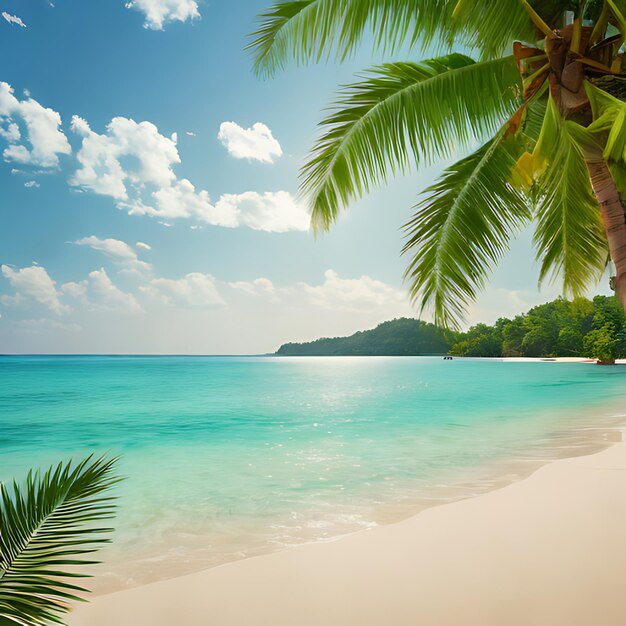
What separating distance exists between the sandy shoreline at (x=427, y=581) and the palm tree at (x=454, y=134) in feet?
5.45

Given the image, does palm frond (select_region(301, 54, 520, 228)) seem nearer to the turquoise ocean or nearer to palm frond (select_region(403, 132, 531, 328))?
palm frond (select_region(403, 132, 531, 328))

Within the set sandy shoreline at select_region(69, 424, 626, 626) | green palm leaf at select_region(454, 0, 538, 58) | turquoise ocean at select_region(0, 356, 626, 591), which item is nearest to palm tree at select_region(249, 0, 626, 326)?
green palm leaf at select_region(454, 0, 538, 58)

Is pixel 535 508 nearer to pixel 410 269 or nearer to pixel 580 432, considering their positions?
pixel 410 269

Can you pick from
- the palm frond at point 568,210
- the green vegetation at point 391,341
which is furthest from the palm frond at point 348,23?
the green vegetation at point 391,341

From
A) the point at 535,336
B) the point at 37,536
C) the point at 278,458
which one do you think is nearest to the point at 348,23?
the point at 37,536

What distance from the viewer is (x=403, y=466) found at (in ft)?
23.7

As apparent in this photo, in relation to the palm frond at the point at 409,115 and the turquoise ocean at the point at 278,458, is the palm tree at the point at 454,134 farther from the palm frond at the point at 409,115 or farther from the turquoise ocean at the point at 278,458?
the turquoise ocean at the point at 278,458

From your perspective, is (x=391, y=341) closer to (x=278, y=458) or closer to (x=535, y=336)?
(x=535, y=336)

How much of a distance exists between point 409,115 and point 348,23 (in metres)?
0.80

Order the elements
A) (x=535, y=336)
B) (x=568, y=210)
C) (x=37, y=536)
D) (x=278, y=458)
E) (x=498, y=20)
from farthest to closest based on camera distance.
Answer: (x=535, y=336) < (x=278, y=458) < (x=568, y=210) < (x=498, y=20) < (x=37, y=536)

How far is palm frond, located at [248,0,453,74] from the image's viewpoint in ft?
11.9

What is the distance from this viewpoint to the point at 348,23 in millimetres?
3684

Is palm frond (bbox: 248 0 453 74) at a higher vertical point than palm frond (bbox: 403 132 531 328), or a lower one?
higher

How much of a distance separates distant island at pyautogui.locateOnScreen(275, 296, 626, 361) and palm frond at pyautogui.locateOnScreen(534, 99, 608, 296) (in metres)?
20.7
